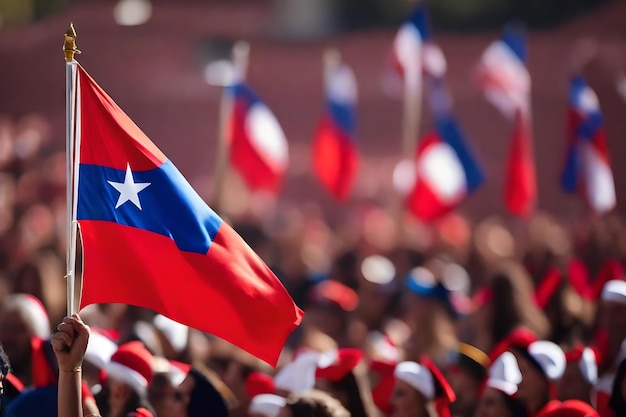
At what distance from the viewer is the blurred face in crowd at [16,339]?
21.9 feet

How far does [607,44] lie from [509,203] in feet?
36.2

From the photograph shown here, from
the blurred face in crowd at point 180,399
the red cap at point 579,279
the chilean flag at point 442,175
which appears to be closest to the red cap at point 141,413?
the blurred face in crowd at point 180,399

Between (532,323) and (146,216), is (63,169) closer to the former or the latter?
(532,323)

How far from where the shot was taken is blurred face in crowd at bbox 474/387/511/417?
19.6 feet

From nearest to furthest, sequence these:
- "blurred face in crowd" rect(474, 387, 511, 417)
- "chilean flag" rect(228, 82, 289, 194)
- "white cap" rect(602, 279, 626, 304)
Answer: "blurred face in crowd" rect(474, 387, 511, 417)
"white cap" rect(602, 279, 626, 304)
"chilean flag" rect(228, 82, 289, 194)

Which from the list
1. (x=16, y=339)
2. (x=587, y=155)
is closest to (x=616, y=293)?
(x=16, y=339)

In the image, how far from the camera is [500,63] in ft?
44.6

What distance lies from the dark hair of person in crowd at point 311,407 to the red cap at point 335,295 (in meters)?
4.07

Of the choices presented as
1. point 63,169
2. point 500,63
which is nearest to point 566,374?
point 500,63

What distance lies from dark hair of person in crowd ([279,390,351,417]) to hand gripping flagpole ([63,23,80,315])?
126cm

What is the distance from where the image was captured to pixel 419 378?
6.08 metres

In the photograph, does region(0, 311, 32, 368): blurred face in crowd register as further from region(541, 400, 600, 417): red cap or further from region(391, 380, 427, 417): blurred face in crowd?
region(541, 400, 600, 417): red cap

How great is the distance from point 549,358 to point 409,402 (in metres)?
0.99

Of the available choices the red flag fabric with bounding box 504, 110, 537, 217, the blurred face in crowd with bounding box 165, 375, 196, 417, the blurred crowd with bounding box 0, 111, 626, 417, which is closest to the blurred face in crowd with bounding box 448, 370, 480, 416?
the blurred crowd with bounding box 0, 111, 626, 417
